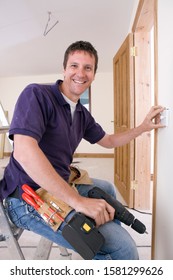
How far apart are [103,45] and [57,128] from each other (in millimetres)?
3482

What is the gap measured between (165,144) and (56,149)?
0.54m

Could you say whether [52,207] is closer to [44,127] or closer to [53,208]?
[53,208]

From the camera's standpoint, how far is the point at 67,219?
0.83 meters

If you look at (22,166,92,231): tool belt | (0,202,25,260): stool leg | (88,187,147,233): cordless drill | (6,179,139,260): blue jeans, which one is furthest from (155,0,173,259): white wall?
(0,202,25,260): stool leg

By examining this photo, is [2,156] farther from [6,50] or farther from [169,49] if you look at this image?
[169,49]

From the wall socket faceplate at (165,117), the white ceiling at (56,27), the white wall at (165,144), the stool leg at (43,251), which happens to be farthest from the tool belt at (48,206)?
the white ceiling at (56,27)

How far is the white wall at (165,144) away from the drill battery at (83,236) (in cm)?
45

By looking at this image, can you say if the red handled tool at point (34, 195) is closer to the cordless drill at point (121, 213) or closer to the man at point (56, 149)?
the man at point (56, 149)

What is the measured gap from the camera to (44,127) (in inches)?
36.6

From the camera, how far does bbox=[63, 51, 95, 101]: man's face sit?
1.11 meters

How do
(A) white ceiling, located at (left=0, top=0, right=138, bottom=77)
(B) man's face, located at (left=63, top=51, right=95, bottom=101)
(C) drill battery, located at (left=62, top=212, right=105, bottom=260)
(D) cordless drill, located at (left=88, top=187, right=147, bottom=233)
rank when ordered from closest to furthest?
1. (C) drill battery, located at (left=62, top=212, right=105, bottom=260)
2. (D) cordless drill, located at (left=88, top=187, right=147, bottom=233)
3. (B) man's face, located at (left=63, top=51, right=95, bottom=101)
4. (A) white ceiling, located at (left=0, top=0, right=138, bottom=77)

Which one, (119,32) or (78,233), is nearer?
(78,233)

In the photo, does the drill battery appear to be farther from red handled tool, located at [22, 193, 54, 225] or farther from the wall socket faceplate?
the wall socket faceplate

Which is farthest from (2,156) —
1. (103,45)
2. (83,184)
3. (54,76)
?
(83,184)
